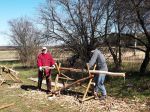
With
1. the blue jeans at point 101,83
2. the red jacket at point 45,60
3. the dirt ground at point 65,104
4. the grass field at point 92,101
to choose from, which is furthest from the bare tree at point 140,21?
the dirt ground at point 65,104

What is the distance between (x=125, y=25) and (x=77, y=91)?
18.2 feet

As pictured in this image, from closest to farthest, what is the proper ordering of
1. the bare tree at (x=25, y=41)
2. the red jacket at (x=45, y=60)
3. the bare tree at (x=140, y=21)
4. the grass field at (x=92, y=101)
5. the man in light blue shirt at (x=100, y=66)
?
the grass field at (x=92, y=101)
the man in light blue shirt at (x=100, y=66)
the red jacket at (x=45, y=60)
the bare tree at (x=140, y=21)
the bare tree at (x=25, y=41)

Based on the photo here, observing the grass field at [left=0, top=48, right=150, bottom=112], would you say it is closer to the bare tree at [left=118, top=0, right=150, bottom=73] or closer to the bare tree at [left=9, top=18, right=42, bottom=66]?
the bare tree at [left=118, top=0, right=150, bottom=73]

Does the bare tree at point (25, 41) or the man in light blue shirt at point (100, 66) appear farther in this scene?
the bare tree at point (25, 41)

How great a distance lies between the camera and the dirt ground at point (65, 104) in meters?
11.8

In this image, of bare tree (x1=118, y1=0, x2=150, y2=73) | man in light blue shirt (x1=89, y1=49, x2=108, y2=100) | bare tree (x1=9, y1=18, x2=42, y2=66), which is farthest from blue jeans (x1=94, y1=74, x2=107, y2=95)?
bare tree (x1=9, y1=18, x2=42, y2=66)

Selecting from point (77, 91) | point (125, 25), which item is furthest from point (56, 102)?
point (125, 25)

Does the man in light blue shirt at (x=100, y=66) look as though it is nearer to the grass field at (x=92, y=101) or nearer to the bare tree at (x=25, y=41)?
the grass field at (x=92, y=101)

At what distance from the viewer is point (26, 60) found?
34.4 metres

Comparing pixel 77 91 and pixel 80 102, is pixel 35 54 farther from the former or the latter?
pixel 80 102

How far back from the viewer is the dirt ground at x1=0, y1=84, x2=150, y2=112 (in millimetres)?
11844

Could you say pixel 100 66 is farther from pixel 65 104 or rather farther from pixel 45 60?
pixel 45 60

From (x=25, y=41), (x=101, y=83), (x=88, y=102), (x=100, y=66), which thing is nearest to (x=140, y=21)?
(x=100, y=66)

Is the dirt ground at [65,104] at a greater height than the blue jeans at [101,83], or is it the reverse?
the blue jeans at [101,83]
